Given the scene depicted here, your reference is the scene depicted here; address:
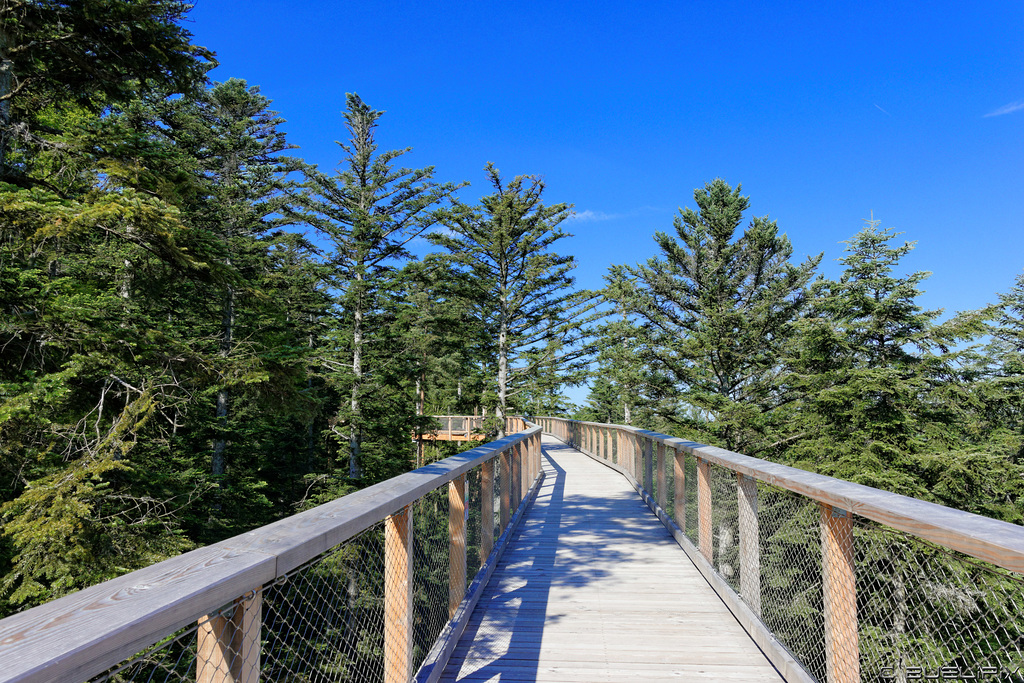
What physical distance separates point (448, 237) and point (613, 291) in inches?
493

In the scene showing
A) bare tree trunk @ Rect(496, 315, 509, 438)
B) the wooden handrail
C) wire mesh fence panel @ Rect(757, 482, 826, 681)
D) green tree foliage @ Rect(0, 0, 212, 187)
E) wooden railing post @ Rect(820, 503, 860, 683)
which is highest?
green tree foliage @ Rect(0, 0, 212, 187)

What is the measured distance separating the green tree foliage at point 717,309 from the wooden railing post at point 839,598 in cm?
1809

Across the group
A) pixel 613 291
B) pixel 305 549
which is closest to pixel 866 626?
pixel 305 549

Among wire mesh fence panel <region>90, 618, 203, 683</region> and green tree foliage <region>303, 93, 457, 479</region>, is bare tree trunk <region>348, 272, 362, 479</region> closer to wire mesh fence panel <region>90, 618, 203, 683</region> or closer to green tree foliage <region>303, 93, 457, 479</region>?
green tree foliage <region>303, 93, 457, 479</region>

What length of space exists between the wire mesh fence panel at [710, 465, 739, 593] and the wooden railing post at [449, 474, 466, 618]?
2.29 meters

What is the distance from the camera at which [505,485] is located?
261 inches

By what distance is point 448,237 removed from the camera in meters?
28.2

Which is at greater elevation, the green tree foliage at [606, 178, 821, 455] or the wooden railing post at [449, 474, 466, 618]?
the green tree foliage at [606, 178, 821, 455]

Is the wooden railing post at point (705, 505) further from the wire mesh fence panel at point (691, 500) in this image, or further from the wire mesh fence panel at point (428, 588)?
the wire mesh fence panel at point (428, 588)

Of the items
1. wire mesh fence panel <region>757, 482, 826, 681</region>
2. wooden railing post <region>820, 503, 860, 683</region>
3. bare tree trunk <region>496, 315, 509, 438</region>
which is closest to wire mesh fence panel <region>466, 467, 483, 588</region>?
wire mesh fence panel <region>757, 482, 826, 681</region>

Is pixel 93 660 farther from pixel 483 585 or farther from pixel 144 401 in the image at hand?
pixel 144 401

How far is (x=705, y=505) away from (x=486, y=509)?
2.07 meters

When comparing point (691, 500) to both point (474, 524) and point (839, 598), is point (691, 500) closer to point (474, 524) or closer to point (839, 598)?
point (474, 524)

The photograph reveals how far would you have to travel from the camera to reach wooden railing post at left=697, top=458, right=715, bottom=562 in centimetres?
521
